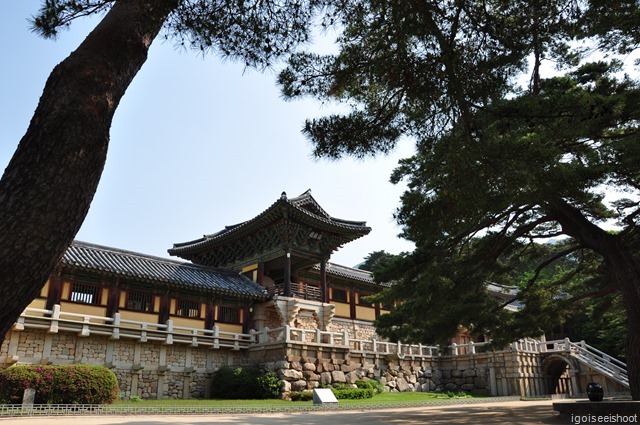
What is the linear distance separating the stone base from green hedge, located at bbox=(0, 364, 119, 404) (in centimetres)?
1216

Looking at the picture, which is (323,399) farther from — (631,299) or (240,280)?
(240,280)

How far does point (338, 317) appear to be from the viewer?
28297mm

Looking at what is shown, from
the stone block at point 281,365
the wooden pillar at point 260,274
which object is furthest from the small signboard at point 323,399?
the wooden pillar at point 260,274

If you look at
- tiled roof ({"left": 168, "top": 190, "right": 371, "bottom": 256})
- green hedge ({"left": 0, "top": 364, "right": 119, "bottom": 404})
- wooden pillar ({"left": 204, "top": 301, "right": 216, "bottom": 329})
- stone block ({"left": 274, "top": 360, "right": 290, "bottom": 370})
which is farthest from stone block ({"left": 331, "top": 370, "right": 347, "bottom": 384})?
green hedge ({"left": 0, "top": 364, "right": 119, "bottom": 404})

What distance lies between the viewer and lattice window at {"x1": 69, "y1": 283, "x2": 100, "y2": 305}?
19.0 m

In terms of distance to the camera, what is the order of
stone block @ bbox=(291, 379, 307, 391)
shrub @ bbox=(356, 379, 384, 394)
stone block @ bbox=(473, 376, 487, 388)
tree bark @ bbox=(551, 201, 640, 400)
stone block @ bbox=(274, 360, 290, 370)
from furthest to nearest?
stone block @ bbox=(473, 376, 487, 388) < shrub @ bbox=(356, 379, 384, 394) < stone block @ bbox=(274, 360, 290, 370) < stone block @ bbox=(291, 379, 307, 391) < tree bark @ bbox=(551, 201, 640, 400)

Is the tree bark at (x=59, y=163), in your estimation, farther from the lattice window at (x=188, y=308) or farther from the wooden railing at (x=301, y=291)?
the wooden railing at (x=301, y=291)

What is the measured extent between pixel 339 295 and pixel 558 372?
13.0 meters

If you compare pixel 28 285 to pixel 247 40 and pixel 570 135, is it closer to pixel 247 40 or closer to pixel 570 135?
pixel 247 40

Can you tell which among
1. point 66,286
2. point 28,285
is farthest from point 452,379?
point 28,285

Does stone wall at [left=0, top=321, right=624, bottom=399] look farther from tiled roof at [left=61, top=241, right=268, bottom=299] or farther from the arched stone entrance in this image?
tiled roof at [left=61, top=241, right=268, bottom=299]

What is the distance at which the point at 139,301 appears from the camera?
20750 millimetres

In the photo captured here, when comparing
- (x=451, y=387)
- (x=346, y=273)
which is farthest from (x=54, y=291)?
(x=451, y=387)

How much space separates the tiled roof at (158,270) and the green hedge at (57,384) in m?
5.51
